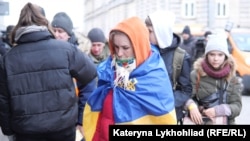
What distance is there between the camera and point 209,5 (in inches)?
1367

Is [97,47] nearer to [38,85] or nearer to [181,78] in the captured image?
[181,78]

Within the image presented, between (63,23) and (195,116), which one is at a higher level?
(63,23)

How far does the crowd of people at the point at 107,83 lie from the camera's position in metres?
3.06

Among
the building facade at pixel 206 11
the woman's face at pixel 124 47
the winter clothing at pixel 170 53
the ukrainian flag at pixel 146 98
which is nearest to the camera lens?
the ukrainian flag at pixel 146 98

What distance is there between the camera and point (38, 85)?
3.42 meters

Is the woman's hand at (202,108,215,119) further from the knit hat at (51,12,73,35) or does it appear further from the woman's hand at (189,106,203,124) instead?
the knit hat at (51,12,73,35)

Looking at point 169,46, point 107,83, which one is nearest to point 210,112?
point 169,46

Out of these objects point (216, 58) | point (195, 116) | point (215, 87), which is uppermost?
point (216, 58)

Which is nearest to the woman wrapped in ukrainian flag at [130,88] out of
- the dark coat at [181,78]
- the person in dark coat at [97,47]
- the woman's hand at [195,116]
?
the dark coat at [181,78]

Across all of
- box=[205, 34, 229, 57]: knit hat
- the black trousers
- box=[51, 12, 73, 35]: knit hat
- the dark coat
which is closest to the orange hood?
the black trousers

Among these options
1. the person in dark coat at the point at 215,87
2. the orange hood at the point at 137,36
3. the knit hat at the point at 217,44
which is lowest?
the person in dark coat at the point at 215,87

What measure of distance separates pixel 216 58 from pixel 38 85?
158 cm

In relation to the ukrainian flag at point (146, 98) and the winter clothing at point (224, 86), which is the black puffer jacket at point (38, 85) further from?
the winter clothing at point (224, 86)

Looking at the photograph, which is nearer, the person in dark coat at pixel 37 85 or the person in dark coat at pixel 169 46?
the person in dark coat at pixel 37 85
